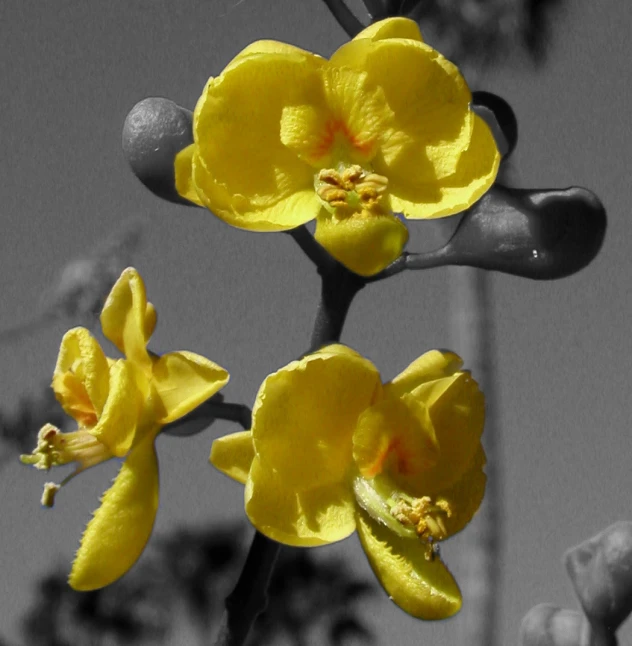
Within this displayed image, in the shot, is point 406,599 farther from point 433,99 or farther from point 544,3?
point 544,3

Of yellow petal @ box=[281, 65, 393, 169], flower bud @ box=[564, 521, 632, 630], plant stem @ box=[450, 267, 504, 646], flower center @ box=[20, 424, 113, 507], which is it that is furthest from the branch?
plant stem @ box=[450, 267, 504, 646]

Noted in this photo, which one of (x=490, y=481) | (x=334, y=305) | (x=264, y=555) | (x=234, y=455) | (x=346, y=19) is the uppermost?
(x=346, y=19)

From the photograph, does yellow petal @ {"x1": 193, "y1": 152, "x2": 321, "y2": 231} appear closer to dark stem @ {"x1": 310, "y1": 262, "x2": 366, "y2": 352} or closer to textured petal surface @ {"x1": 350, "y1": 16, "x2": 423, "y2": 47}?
dark stem @ {"x1": 310, "y1": 262, "x2": 366, "y2": 352}

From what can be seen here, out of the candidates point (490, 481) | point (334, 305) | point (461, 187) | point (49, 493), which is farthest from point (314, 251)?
point (490, 481)

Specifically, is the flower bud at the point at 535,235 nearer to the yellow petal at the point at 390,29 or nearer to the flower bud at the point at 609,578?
the yellow petal at the point at 390,29

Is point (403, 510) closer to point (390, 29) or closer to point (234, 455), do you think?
point (234, 455)

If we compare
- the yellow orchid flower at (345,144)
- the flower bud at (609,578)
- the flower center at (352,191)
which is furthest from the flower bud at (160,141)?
the flower bud at (609,578)
